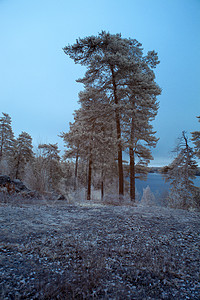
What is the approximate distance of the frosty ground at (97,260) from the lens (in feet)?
4.98

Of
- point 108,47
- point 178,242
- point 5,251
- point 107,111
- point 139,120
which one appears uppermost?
point 108,47

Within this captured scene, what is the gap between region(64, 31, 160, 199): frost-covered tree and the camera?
8680mm

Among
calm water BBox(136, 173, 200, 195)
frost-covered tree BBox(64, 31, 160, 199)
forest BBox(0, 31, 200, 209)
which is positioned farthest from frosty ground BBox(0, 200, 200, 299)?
calm water BBox(136, 173, 200, 195)

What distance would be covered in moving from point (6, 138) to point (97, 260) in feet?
83.9

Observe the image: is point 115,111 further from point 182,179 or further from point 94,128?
point 182,179

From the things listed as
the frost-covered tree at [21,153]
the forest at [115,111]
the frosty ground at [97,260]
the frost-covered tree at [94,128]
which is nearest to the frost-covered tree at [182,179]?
the forest at [115,111]

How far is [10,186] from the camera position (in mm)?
7852

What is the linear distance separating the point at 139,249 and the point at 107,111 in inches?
333

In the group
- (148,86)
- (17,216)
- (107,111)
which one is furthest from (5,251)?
(148,86)

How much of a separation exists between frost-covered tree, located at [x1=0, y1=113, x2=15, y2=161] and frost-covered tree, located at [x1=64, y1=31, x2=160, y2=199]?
18.0 meters

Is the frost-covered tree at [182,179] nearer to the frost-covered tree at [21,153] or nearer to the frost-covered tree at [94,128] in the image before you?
the frost-covered tree at [94,128]

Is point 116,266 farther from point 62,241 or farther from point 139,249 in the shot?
point 62,241

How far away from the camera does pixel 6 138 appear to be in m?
23.2

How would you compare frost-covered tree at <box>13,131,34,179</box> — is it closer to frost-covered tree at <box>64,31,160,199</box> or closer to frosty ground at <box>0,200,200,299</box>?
frost-covered tree at <box>64,31,160,199</box>
